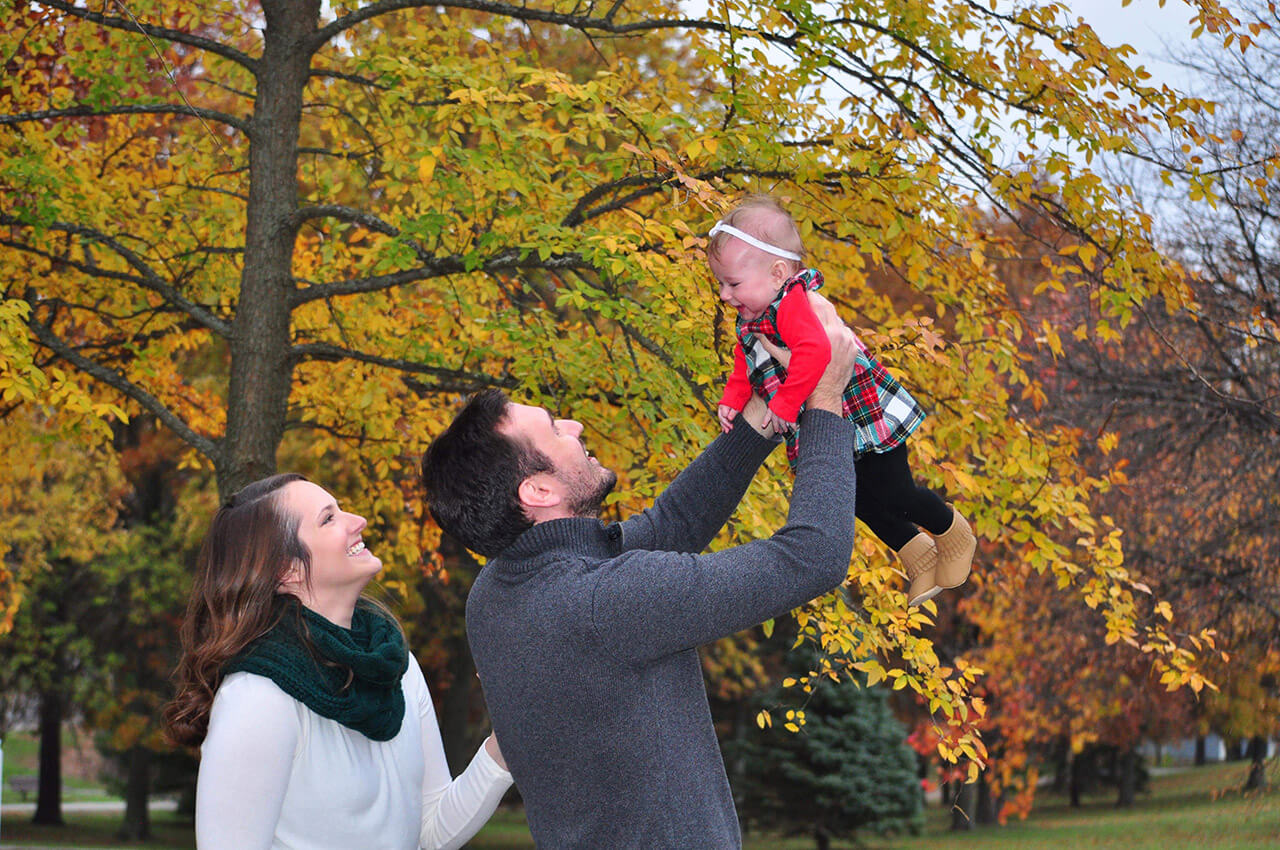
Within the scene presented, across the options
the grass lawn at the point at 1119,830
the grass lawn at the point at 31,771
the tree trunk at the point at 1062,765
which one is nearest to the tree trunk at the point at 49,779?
the grass lawn at the point at 1119,830

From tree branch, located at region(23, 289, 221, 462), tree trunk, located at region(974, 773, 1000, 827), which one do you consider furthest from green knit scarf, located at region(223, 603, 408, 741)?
tree trunk, located at region(974, 773, 1000, 827)

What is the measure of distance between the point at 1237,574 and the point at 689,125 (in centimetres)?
804

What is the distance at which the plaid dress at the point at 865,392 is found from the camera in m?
2.88

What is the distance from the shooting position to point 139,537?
18656 mm

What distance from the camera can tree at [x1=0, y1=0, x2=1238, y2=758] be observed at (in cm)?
573

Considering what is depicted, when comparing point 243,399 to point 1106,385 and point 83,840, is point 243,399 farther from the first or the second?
point 83,840

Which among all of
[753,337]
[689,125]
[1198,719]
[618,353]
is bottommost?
[1198,719]

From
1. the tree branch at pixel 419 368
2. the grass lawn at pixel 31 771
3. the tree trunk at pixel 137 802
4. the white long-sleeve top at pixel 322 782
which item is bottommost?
the grass lawn at pixel 31 771

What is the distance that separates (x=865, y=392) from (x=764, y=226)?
0.48 meters

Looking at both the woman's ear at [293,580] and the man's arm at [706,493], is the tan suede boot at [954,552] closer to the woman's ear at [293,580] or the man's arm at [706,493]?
the man's arm at [706,493]

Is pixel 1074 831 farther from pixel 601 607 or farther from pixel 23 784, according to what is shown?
pixel 23 784

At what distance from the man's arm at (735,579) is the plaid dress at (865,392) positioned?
0.63m

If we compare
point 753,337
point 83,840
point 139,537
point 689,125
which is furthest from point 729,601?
point 83,840

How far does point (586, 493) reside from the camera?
8.33ft
